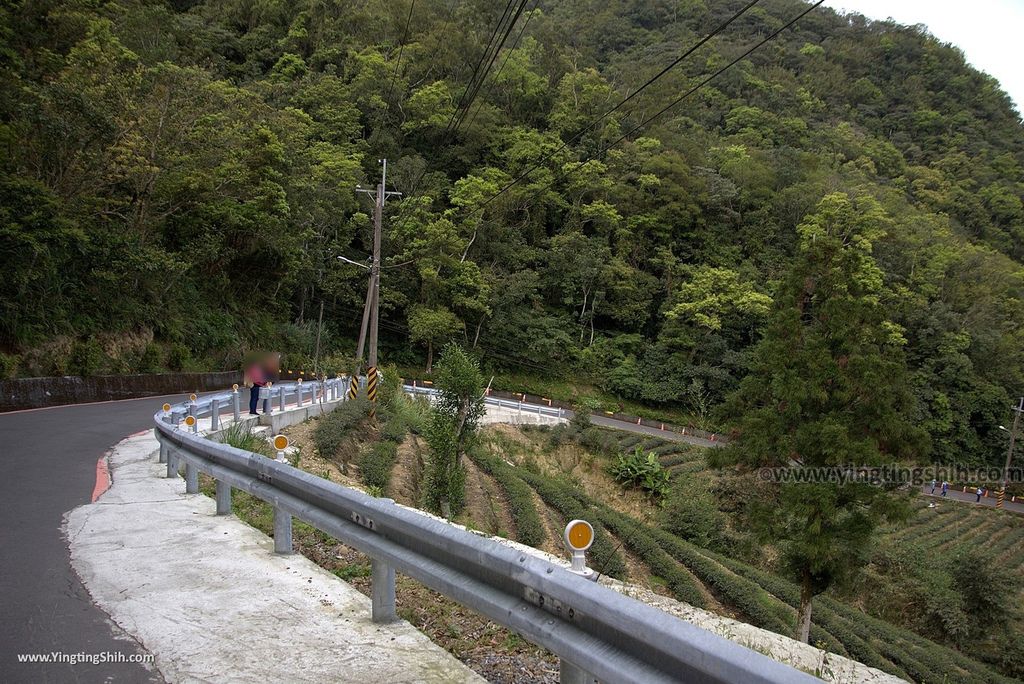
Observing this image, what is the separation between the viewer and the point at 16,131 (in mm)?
23547

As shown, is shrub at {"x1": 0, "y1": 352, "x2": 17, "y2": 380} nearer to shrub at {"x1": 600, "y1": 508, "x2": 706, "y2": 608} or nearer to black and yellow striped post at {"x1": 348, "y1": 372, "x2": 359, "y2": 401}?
black and yellow striped post at {"x1": 348, "y1": 372, "x2": 359, "y2": 401}

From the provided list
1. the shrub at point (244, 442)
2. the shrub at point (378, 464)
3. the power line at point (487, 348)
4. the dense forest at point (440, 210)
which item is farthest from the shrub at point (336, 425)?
the power line at point (487, 348)

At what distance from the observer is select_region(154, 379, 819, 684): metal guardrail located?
2229mm

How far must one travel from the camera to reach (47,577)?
5004 millimetres

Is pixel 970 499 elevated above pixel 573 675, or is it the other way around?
pixel 573 675

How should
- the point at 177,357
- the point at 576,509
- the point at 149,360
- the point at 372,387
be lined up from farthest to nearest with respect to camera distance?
the point at 177,357
the point at 149,360
the point at 372,387
the point at 576,509

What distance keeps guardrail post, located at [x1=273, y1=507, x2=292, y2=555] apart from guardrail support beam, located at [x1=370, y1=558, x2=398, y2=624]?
1.62 meters

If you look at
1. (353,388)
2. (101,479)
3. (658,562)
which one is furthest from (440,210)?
(101,479)

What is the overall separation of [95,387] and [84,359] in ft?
9.12

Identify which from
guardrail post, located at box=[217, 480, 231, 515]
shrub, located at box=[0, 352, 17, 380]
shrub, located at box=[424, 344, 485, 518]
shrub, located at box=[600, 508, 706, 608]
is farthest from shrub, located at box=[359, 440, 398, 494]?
shrub, located at box=[0, 352, 17, 380]

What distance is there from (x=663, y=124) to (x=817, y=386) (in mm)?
59358

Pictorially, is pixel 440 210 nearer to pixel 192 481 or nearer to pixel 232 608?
pixel 192 481

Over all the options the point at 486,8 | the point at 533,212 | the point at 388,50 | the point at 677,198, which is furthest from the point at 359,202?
the point at 486,8

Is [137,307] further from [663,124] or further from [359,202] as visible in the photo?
[663,124]
